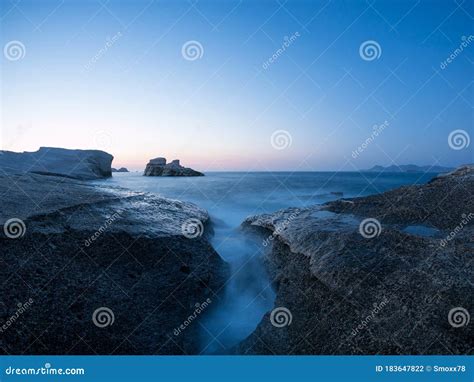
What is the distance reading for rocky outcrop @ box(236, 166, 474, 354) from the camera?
415 cm

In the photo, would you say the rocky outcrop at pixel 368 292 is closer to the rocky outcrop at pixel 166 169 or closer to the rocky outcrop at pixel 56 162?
the rocky outcrop at pixel 56 162

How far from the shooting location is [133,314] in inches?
200

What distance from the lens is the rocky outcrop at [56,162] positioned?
21.0 metres

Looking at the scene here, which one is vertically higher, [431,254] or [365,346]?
[431,254]

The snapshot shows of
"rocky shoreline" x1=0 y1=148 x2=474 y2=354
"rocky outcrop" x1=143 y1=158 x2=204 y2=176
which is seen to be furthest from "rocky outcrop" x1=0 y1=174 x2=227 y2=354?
"rocky outcrop" x1=143 y1=158 x2=204 y2=176

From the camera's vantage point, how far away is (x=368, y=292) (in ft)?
15.7

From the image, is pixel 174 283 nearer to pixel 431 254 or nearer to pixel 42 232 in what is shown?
pixel 42 232

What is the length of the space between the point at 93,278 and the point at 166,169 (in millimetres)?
52744

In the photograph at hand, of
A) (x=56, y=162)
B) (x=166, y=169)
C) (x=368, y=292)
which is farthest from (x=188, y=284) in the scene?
(x=166, y=169)

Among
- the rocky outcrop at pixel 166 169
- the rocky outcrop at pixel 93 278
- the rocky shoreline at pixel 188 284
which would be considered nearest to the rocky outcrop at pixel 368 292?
the rocky shoreline at pixel 188 284

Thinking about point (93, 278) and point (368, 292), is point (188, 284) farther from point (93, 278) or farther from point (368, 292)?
point (368, 292)

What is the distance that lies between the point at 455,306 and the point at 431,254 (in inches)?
48.4

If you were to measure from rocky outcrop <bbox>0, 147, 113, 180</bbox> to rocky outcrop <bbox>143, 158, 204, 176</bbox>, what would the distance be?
1674 centimetres
